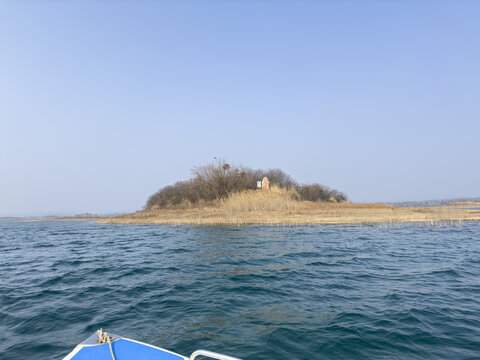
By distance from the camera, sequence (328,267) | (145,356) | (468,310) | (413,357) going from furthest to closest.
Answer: (328,267) < (468,310) < (413,357) < (145,356)

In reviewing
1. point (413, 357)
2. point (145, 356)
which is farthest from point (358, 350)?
point (145, 356)

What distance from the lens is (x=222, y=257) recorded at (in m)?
13.7

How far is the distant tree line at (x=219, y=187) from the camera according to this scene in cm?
4559

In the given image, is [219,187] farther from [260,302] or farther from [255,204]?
[260,302]

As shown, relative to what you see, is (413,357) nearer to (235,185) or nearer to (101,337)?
(101,337)

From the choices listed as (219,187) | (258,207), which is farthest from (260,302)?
(219,187)

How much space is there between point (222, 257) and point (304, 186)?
145 feet

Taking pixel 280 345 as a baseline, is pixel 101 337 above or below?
above

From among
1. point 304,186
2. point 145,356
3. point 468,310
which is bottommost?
point 468,310

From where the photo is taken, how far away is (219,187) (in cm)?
4547

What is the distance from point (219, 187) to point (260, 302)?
125 feet

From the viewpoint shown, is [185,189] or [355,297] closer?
[355,297]

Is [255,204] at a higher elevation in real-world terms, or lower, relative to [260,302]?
higher

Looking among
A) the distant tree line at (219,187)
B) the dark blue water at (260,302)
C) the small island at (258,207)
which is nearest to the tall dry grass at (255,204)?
the small island at (258,207)
